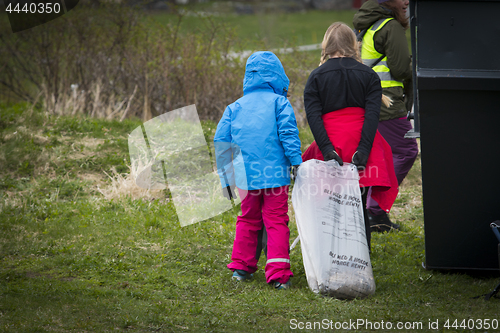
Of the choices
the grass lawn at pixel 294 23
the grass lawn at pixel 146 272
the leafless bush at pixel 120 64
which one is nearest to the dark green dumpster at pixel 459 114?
the grass lawn at pixel 146 272

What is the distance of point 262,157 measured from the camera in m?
3.56

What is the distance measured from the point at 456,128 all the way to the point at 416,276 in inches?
47.9

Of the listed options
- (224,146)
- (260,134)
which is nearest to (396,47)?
(260,134)

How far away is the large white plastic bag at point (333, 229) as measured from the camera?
10.9ft

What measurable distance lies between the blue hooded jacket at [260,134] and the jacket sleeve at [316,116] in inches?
5.0

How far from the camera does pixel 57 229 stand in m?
4.83

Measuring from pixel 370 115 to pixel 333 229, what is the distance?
82 centimetres

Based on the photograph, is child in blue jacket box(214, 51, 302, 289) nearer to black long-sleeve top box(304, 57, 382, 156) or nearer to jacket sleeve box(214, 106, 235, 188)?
jacket sleeve box(214, 106, 235, 188)

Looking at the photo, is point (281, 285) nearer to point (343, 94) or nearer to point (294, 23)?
point (343, 94)

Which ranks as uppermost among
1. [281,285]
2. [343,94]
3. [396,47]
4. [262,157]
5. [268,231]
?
[396,47]

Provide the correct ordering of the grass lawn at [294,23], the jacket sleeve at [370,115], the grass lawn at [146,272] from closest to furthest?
Result: the grass lawn at [146,272] < the jacket sleeve at [370,115] < the grass lawn at [294,23]

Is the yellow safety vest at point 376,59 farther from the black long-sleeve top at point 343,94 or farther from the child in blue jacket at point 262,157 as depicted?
the child in blue jacket at point 262,157

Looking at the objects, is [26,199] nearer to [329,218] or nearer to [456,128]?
[329,218]

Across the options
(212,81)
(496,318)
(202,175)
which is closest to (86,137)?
(202,175)
